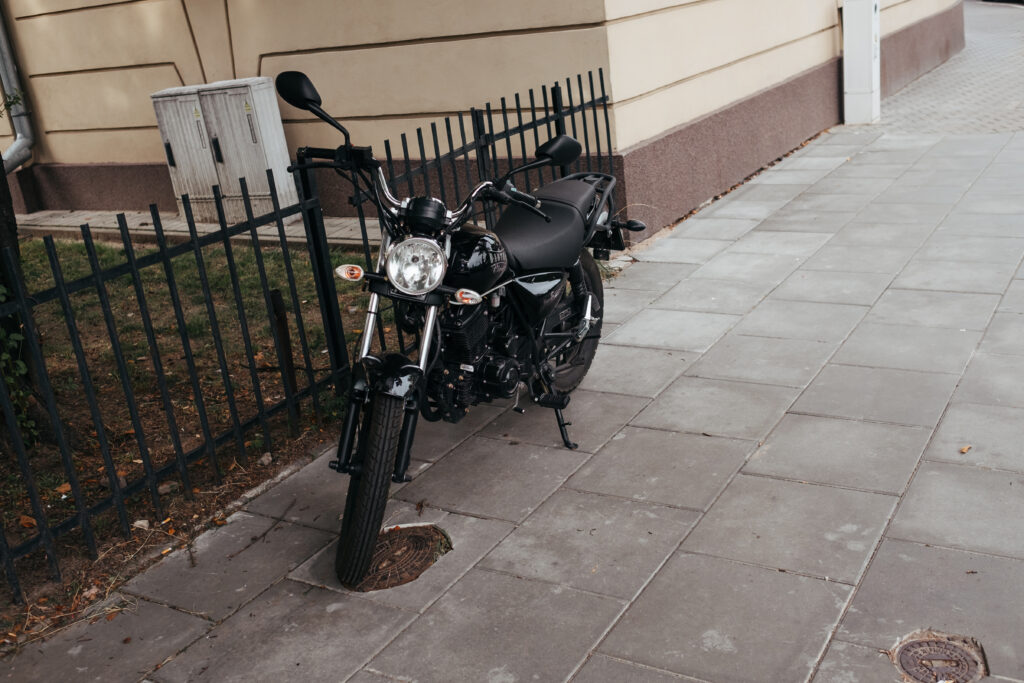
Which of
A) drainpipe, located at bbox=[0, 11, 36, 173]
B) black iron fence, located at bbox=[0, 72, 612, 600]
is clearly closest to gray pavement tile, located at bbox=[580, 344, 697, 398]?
black iron fence, located at bbox=[0, 72, 612, 600]

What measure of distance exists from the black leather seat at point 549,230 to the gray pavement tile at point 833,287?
2061mm

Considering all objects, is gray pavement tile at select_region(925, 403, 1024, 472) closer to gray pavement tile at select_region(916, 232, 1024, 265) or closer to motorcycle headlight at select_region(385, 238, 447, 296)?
motorcycle headlight at select_region(385, 238, 447, 296)

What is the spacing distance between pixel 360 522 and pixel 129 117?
870 centimetres

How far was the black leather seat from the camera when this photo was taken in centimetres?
471

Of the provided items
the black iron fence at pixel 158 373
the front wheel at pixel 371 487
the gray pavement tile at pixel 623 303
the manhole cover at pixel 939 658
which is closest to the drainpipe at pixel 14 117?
the black iron fence at pixel 158 373

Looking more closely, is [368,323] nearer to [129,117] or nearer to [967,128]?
[129,117]

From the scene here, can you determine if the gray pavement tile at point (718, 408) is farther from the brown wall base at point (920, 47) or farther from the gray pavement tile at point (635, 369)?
the brown wall base at point (920, 47)

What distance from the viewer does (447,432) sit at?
519 cm

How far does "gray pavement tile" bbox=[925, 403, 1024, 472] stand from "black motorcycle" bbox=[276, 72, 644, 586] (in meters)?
1.67

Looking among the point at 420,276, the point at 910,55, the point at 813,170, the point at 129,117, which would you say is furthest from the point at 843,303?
the point at 910,55

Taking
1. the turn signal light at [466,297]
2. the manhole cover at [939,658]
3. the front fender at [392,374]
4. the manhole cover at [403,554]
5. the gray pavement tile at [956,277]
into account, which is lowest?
the gray pavement tile at [956,277]

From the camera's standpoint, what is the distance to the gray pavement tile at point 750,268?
7.15 metres

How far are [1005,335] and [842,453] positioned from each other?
1.77m

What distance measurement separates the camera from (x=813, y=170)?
Result: 10.4m
